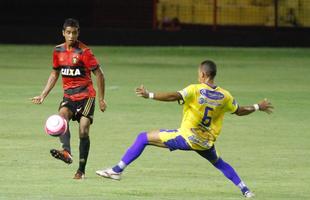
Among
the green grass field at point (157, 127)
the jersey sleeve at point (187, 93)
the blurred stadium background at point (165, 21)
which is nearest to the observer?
the jersey sleeve at point (187, 93)

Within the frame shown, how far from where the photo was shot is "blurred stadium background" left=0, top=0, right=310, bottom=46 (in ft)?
124

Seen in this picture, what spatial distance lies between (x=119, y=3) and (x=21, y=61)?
7.09 metres

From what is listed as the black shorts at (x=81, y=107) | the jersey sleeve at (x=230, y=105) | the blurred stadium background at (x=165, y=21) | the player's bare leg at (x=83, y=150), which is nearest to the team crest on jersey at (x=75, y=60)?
the black shorts at (x=81, y=107)

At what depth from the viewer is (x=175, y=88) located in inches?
1019

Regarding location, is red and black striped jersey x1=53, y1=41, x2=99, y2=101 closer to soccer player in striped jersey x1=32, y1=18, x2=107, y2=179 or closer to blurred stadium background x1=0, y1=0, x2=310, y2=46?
soccer player in striped jersey x1=32, y1=18, x2=107, y2=179

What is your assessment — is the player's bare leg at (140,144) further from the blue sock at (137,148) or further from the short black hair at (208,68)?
the short black hair at (208,68)

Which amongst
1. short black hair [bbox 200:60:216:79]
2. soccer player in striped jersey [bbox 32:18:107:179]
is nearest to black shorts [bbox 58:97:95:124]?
soccer player in striped jersey [bbox 32:18:107:179]

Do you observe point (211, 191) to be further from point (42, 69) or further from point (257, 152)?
point (42, 69)

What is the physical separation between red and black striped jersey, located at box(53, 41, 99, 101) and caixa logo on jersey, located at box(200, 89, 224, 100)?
83.4 inches

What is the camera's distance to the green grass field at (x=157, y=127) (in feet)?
42.0

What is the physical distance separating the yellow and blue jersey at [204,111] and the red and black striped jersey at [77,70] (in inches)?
78.5

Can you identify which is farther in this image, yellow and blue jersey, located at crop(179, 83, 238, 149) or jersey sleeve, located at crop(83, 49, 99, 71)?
jersey sleeve, located at crop(83, 49, 99, 71)

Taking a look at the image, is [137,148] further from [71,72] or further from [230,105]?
[71,72]

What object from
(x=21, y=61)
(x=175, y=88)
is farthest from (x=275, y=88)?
(x=21, y=61)
